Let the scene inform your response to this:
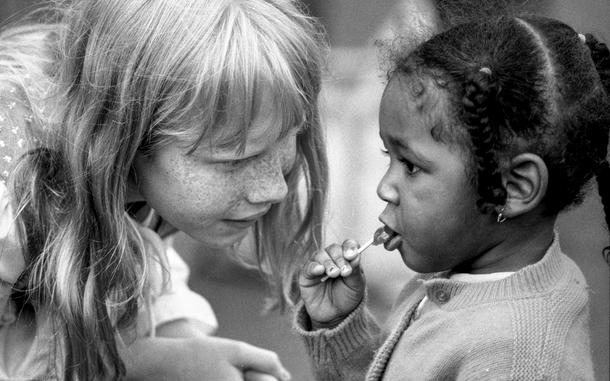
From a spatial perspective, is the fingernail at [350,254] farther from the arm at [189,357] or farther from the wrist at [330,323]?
the arm at [189,357]

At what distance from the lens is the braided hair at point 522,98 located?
1165 mm

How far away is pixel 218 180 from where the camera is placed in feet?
4.51

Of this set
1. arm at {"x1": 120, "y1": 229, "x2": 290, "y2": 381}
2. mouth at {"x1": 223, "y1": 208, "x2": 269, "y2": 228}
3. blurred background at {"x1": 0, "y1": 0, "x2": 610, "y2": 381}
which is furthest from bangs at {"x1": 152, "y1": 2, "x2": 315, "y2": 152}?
blurred background at {"x1": 0, "y1": 0, "x2": 610, "y2": 381}

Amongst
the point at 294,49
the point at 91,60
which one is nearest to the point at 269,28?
the point at 294,49

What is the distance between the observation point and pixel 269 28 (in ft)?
4.58

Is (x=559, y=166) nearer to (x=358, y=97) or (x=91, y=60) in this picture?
(x=91, y=60)

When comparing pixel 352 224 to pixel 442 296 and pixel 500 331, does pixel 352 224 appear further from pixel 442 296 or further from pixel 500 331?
pixel 500 331

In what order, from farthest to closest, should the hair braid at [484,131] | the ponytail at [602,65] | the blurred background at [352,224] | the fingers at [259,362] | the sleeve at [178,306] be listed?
the blurred background at [352,224] < the sleeve at [178,306] < the fingers at [259,362] < the ponytail at [602,65] < the hair braid at [484,131]

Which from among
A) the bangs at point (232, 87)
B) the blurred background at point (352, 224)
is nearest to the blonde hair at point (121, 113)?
the bangs at point (232, 87)

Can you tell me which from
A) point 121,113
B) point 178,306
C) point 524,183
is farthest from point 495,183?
point 178,306

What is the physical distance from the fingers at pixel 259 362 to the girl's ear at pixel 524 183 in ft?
1.85

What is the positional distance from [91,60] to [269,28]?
10.5 inches

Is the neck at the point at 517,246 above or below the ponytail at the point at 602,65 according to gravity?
below

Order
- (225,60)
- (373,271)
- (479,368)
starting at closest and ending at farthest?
(479,368)
(225,60)
(373,271)
